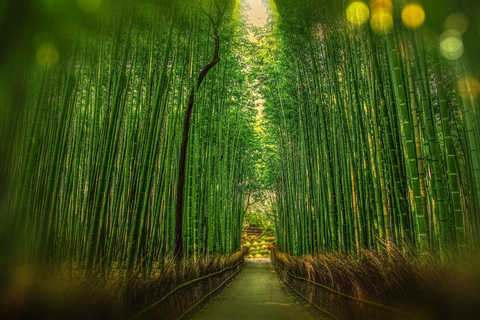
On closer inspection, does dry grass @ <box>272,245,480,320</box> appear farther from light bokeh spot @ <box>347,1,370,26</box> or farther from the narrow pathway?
light bokeh spot @ <box>347,1,370,26</box>

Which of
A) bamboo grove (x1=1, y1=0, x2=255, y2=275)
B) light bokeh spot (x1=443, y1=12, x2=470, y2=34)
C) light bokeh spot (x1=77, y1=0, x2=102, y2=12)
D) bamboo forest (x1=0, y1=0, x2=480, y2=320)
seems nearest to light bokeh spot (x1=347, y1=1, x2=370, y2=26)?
bamboo forest (x1=0, y1=0, x2=480, y2=320)

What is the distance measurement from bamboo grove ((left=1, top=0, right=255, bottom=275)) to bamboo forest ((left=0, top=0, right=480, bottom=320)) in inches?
1.1

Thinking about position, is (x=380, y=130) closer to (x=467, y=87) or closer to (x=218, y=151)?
(x=467, y=87)

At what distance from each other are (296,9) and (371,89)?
2547 mm

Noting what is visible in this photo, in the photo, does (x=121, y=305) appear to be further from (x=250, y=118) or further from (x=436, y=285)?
(x=250, y=118)

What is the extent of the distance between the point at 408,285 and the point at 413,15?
5.84 ft

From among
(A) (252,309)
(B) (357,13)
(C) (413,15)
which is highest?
(B) (357,13)

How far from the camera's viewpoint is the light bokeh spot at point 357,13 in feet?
9.36

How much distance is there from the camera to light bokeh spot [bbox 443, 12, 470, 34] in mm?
1313

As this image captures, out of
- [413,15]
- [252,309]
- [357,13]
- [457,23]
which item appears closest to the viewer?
[457,23]

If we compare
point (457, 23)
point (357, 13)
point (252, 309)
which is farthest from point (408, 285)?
point (252, 309)

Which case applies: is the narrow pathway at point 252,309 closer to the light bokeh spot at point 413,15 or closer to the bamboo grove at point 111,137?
the bamboo grove at point 111,137

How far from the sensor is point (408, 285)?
169cm

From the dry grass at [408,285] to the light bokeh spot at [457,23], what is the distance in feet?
3.47
